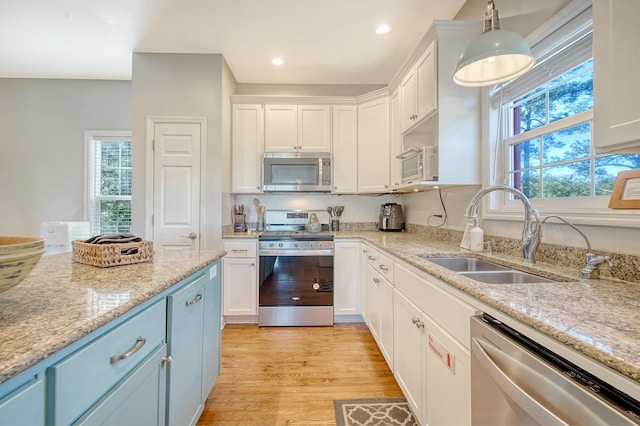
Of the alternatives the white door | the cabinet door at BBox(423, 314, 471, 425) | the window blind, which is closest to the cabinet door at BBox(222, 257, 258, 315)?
the white door

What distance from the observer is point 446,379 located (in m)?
1.12

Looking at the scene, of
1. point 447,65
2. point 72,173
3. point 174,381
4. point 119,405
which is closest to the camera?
point 119,405

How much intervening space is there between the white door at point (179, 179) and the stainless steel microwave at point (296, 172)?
28.7 inches

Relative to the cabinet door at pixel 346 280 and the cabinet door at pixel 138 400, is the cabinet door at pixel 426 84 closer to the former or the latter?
the cabinet door at pixel 346 280

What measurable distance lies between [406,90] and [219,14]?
5.60 feet

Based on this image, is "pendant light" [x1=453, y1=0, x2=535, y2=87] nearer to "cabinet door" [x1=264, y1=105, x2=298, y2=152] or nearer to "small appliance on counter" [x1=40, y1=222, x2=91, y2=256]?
"cabinet door" [x1=264, y1=105, x2=298, y2=152]

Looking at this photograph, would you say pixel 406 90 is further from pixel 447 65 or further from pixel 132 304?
pixel 132 304

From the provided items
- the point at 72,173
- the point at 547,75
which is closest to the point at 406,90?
the point at 547,75

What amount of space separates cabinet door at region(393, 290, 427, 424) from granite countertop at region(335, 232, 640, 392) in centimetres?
39

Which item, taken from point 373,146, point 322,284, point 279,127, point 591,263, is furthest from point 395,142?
point 591,263

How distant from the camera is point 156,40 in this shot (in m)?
2.62

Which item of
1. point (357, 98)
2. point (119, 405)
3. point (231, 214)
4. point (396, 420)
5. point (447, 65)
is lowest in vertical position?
point (396, 420)

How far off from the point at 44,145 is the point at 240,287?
3291 mm

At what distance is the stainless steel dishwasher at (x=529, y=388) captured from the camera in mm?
525
